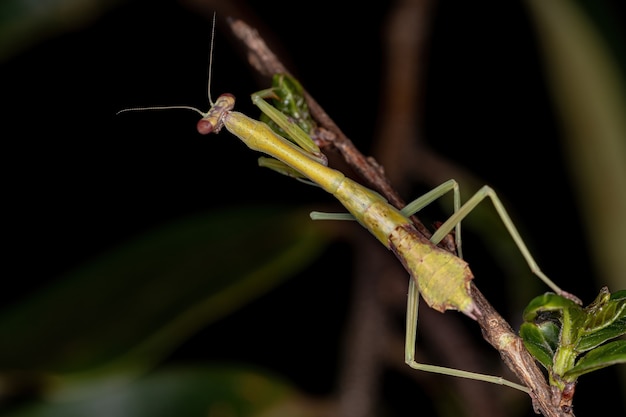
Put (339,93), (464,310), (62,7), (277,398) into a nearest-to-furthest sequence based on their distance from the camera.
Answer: (464,310)
(62,7)
(277,398)
(339,93)

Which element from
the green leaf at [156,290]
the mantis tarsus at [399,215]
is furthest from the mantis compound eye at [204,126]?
the green leaf at [156,290]

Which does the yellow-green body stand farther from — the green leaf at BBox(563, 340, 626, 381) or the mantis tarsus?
the green leaf at BBox(563, 340, 626, 381)

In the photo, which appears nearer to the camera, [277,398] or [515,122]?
[277,398]

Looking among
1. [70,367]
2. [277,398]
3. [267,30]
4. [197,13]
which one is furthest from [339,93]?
[70,367]

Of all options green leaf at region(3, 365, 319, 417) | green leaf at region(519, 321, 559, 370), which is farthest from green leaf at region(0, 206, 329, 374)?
green leaf at region(519, 321, 559, 370)

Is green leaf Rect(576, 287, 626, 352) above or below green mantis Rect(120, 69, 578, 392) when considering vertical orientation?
below

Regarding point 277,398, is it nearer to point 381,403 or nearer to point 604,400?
point 381,403
